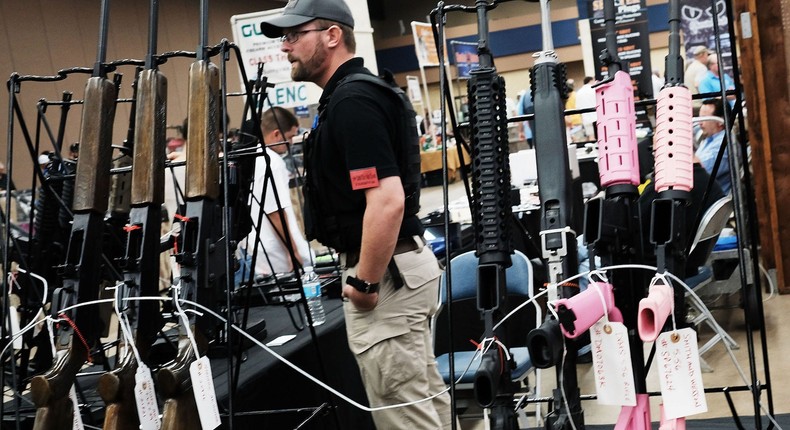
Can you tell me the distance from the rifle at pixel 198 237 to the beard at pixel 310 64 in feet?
0.89

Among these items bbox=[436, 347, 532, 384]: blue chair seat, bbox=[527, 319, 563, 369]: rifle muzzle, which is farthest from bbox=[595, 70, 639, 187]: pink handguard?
bbox=[436, 347, 532, 384]: blue chair seat

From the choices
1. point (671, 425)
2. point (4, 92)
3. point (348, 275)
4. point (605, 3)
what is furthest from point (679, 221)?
point (4, 92)

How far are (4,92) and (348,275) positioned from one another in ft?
36.5

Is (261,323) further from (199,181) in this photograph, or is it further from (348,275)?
(199,181)

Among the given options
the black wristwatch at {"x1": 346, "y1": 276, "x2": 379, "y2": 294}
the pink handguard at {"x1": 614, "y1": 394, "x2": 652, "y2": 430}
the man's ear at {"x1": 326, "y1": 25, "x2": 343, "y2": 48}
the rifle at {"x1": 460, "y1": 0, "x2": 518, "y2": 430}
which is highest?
the man's ear at {"x1": 326, "y1": 25, "x2": 343, "y2": 48}

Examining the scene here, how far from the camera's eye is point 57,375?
1903mm

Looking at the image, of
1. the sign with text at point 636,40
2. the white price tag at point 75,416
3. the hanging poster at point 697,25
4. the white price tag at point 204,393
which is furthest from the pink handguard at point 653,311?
the sign with text at point 636,40

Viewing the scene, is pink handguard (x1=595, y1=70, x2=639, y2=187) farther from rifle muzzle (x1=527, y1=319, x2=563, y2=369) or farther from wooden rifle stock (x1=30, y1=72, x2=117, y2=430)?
wooden rifle stock (x1=30, y1=72, x2=117, y2=430)

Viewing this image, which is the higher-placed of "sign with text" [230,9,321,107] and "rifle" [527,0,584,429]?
"sign with text" [230,9,321,107]

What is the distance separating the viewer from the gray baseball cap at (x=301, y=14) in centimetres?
235

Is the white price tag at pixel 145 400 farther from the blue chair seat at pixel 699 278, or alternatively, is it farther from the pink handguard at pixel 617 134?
the blue chair seat at pixel 699 278

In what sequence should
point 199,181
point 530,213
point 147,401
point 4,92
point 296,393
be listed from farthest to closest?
point 4,92 → point 530,213 → point 296,393 → point 199,181 → point 147,401

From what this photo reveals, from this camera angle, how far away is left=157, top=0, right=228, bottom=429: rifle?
185 cm

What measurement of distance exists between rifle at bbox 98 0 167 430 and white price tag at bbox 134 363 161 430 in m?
0.04
